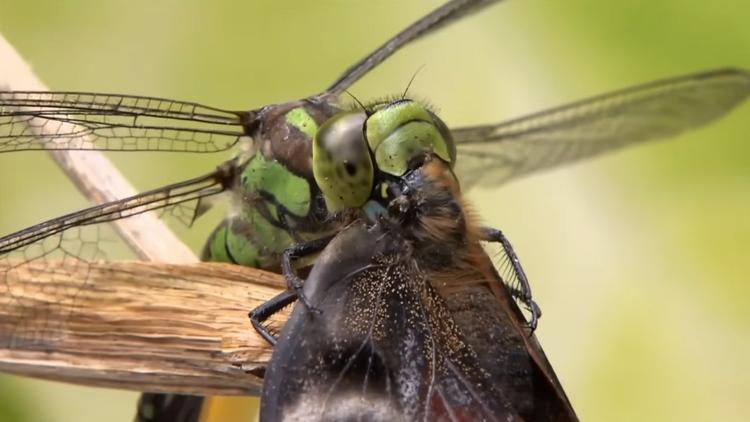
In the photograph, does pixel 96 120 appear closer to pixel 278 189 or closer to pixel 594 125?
pixel 278 189

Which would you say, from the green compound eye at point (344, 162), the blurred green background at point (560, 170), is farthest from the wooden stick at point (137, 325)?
the blurred green background at point (560, 170)

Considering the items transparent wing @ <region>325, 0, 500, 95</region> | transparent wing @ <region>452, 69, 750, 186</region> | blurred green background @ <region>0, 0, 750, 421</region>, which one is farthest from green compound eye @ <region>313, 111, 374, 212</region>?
blurred green background @ <region>0, 0, 750, 421</region>

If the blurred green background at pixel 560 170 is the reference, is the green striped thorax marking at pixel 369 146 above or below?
below

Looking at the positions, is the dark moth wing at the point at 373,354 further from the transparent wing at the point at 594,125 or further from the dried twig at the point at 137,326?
the transparent wing at the point at 594,125

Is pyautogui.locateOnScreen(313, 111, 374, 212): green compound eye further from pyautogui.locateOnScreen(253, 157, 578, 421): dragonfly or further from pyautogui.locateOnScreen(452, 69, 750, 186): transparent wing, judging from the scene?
pyautogui.locateOnScreen(452, 69, 750, 186): transparent wing

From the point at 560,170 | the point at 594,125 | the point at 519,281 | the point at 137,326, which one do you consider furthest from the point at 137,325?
the point at 560,170

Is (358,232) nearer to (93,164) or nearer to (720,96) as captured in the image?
(93,164)

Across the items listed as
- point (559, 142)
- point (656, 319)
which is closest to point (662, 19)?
point (656, 319)

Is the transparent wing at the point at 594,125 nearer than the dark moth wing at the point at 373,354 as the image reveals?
No
